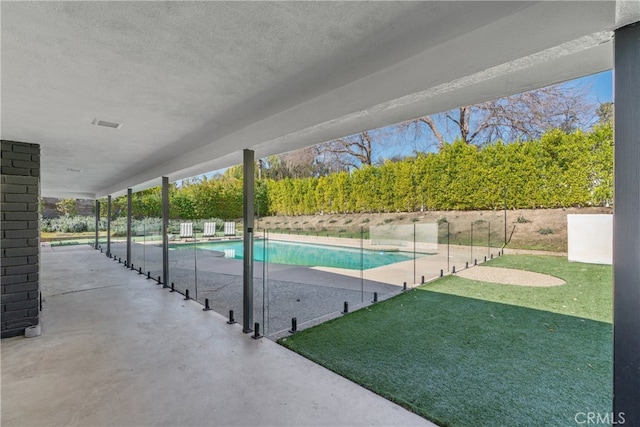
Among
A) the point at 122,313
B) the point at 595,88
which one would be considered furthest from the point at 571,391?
the point at 122,313

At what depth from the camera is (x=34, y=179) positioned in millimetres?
3750

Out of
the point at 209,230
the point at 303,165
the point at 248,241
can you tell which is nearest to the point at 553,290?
the point at 248,241

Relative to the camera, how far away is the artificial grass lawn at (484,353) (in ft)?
7.26

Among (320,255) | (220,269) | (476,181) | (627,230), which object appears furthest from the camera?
(320,255)

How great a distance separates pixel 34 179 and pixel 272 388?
3.82 m

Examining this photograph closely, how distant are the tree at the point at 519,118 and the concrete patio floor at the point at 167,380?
2.44m

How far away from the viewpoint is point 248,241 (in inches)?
151

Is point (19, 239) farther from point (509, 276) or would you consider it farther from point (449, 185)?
point (509, 276)

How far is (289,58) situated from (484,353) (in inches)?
124

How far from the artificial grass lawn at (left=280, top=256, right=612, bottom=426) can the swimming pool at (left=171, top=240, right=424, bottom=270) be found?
1.81 m

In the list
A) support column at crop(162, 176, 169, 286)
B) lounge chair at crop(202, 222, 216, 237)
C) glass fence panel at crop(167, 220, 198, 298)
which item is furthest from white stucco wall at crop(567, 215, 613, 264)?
support column at crop(162, 176, 169, 286)

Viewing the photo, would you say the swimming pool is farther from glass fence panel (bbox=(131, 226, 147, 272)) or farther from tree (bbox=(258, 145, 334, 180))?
tree (bbox=(258, 145, 334, 180))

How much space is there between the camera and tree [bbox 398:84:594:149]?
2.64m

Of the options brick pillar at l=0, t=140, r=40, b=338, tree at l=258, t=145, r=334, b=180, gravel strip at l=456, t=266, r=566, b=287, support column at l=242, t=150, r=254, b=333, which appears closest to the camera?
brick pillar at l=0, t=140, r=40, b=338
